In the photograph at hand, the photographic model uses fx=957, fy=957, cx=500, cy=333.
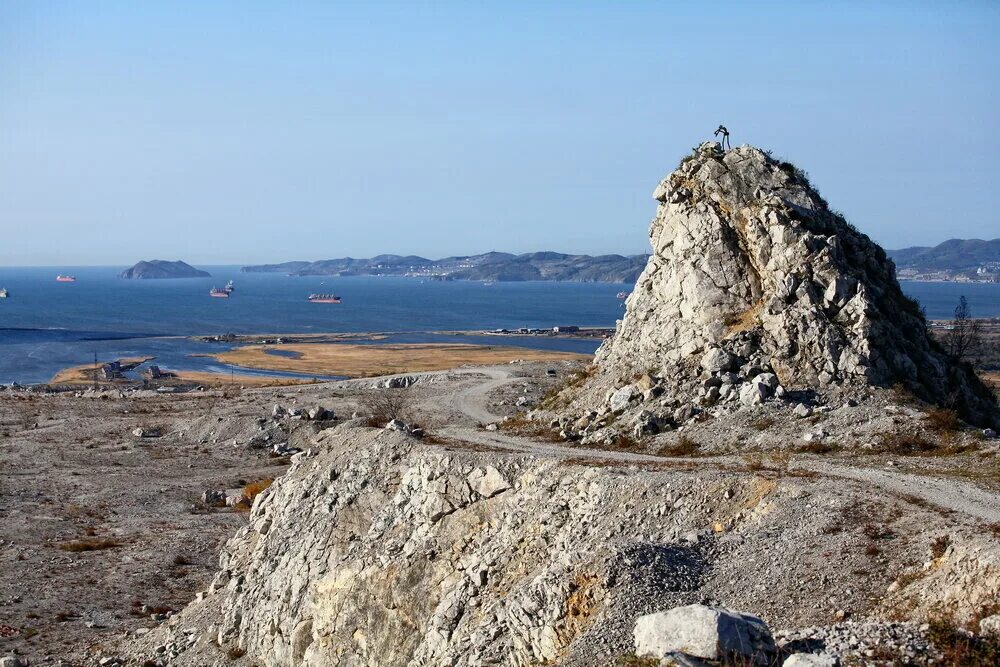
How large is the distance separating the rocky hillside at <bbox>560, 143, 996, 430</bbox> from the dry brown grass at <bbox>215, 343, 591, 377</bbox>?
191 feet

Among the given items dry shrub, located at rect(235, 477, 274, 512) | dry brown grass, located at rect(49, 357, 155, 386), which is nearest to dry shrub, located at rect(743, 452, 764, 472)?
dry shrub, located at rect(235, 477, 274, 512)

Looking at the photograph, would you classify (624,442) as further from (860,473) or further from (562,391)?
(860,473)

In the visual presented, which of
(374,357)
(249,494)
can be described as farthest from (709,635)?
(374,357)

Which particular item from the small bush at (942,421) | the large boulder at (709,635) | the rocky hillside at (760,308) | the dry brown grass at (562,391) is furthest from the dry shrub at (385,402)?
the large boulder at (709,635)

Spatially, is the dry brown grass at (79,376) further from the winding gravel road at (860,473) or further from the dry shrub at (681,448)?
the dry shrub at (681,448)

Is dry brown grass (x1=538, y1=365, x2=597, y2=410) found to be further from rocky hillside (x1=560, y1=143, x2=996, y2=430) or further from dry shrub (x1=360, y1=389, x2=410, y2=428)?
dry shrub (x1=360, y1=389, x2=410, y2=428)

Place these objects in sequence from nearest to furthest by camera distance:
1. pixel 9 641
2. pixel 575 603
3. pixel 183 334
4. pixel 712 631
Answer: pixel 712 631 < pixel 575 603 < pixel 9 641 < pixel 183 334

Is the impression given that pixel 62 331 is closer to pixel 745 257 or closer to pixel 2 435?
pixel 2 435

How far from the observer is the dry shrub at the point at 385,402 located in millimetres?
50250

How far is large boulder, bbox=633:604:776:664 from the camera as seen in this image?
13.3 m

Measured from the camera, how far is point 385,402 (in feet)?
179

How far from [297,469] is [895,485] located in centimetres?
1654

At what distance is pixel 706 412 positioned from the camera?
2895 centimetres

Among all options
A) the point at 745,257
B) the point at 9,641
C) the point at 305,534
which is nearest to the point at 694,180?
the point at 745,257
